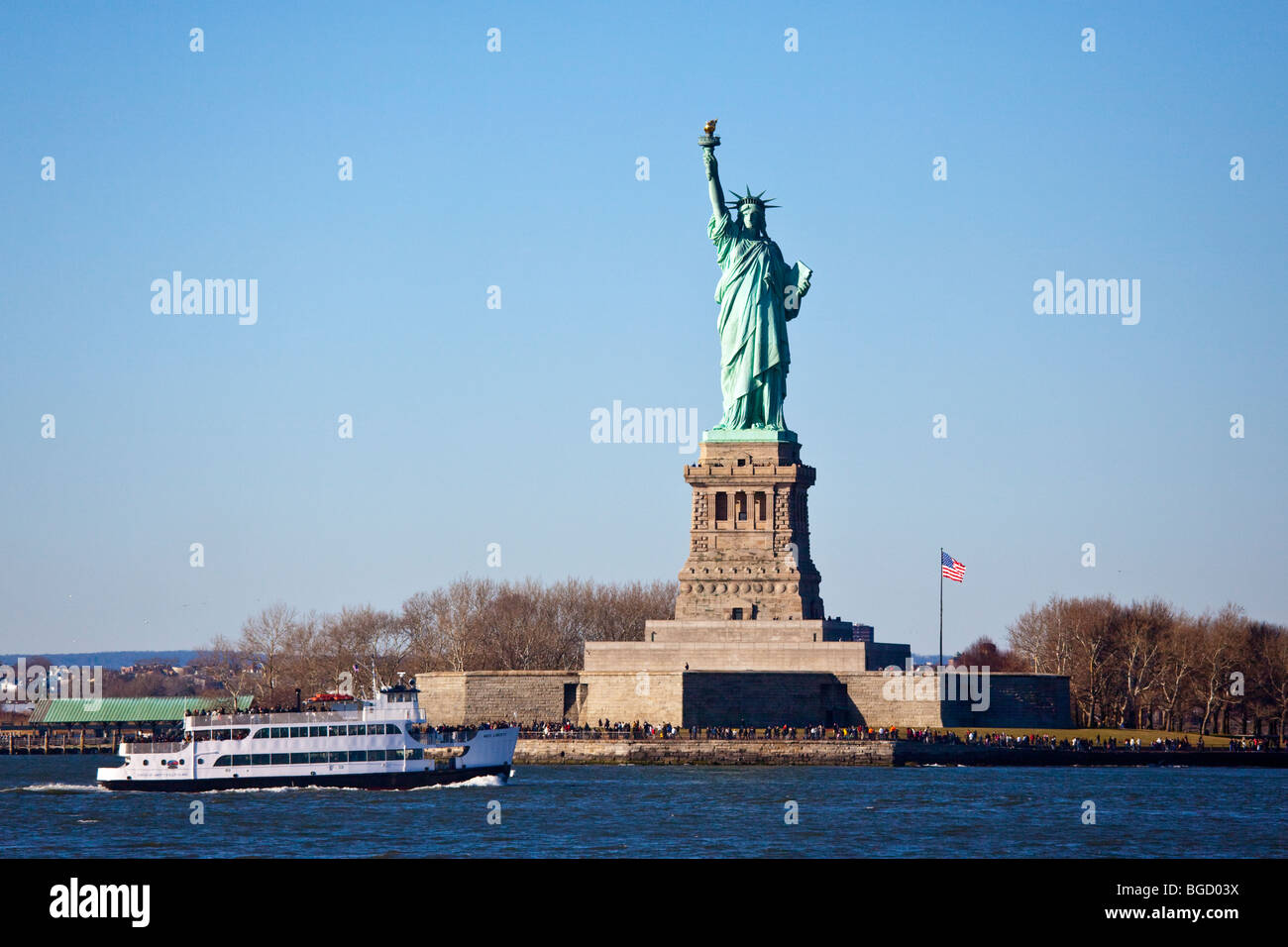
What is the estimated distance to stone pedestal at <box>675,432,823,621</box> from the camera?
83312 mm

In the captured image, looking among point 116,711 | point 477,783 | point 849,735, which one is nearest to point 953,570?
point 849,735

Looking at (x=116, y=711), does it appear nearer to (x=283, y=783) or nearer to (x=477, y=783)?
(x=477, y=783)

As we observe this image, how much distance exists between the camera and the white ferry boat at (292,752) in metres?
60.5

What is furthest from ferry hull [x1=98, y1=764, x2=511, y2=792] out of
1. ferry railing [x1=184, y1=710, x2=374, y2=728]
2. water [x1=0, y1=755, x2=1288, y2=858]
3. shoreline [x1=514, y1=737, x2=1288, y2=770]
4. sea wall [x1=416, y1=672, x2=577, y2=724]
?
sea wall [x1=416, y1=672, x2=577, y2=724]

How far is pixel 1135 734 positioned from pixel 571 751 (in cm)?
2361

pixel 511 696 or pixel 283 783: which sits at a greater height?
pixel 511 696

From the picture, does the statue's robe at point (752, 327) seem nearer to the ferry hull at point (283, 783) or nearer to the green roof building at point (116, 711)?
the ferry hull at point (283, 783)

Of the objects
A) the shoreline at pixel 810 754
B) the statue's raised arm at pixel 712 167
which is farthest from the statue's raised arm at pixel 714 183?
the shoreline at pixel 810 754

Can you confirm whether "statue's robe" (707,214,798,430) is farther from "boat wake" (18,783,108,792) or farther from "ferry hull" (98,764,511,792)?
"boat wake" (18,783,108,792)

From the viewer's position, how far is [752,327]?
8519cm

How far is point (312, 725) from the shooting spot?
60.9 m

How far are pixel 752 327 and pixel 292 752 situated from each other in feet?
105

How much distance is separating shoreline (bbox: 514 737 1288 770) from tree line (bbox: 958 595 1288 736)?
15.7 m

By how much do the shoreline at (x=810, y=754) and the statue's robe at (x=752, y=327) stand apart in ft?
51.1
